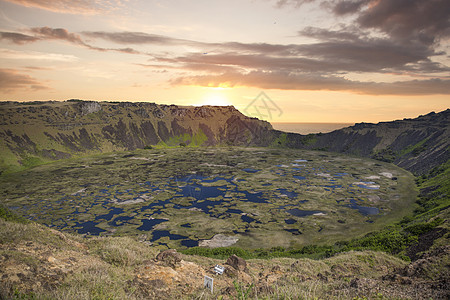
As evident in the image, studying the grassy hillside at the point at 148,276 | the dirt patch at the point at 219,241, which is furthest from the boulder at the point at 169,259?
the dirt patch at the point at 219,241

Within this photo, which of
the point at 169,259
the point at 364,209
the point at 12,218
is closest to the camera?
the point at 169,259

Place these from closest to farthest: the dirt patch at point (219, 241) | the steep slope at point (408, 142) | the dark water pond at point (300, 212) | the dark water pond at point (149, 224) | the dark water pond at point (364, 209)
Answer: the dirt patch at point (219, 241) → the dark water pond at point (149, 224) → the dark water pond at point (300, 212) → the dark water pond at point (364, 209) → the steep slope at point (408, 142)

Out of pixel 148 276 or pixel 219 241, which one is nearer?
pixel 148 276

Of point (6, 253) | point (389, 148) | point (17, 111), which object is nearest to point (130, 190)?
point (6, 253)

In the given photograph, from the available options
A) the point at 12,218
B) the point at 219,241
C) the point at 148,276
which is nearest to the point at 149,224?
the point at 219,241

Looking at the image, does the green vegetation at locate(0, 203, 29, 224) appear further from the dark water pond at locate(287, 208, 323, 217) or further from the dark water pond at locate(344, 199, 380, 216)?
the dark water pond at locate(344, 199, 380, 216)

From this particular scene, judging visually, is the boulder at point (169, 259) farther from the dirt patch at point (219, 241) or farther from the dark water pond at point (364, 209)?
the dark water pond at point (364, 209)

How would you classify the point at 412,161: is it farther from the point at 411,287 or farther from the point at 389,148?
the point at 411,287

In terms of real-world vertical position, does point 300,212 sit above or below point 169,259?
below

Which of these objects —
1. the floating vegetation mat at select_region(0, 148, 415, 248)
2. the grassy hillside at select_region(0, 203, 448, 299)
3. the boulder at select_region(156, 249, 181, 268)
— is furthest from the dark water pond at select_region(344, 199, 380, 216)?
the boulder at select_region(156, 249, 181, 268)

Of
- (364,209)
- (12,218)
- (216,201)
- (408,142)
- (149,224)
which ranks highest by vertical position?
(408,142)

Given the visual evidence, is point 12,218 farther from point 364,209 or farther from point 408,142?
point 408,142

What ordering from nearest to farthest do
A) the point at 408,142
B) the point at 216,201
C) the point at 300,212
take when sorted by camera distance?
the point at 300,212
the point at 216,201
the point at 408,142

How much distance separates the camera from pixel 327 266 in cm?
2380
